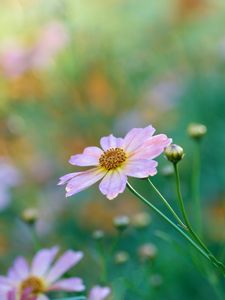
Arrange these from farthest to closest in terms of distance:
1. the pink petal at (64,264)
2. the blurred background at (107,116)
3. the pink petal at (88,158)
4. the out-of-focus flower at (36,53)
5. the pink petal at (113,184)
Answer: the out-of-focus flower at (36,53) → the blurred background at (107,116) → the pink petal at (64,264) → the pink petal at (88,158) → the pink petal at (113,184)

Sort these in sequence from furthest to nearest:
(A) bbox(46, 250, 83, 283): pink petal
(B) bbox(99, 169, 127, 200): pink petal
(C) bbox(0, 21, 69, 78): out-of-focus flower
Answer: (C) bbox(0, 21, 69, 78): out-of-focus flower < (A) bbox(46, 250, 83, 283): pink petal < (B) bbox(99, 169, 127, 200): pink petal

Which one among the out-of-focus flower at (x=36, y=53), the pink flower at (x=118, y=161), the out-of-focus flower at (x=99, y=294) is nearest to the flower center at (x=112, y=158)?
the pink flower at (x=118, y=161)

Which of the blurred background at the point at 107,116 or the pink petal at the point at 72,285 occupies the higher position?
the blurred background at the point at 107,116

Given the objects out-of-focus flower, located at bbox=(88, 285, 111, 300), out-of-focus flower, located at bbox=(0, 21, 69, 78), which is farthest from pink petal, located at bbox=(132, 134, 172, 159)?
out-of-focus flower, located at bbox=(0, 21, 69, 78)

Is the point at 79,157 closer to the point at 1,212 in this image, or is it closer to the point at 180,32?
the point at 1,212

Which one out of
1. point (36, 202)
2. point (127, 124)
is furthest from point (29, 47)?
point (36, 202)

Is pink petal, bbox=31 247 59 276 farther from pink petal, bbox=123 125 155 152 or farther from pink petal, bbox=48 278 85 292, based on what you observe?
pink petal, bbox=123 125 155 152

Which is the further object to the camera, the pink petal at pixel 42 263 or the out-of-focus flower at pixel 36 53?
the out-of-focus flower at pixel 36 53

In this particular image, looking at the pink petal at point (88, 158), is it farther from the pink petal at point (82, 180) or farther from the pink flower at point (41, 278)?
the pink flower at point (41, 278)
